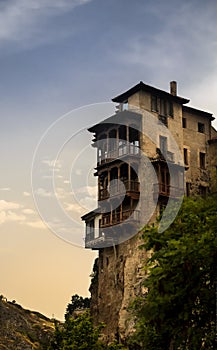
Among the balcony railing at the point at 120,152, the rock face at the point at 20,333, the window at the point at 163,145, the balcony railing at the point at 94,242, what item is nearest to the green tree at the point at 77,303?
the rock face at the point at 20,333

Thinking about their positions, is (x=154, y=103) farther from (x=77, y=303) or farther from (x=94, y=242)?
(x=77, y=303)

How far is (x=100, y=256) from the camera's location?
59562mm

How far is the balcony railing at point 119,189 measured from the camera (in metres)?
55.6

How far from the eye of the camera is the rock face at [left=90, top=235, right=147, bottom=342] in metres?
53.1

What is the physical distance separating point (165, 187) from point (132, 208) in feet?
12.4

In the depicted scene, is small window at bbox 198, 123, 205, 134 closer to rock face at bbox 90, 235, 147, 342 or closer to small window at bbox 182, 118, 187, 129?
small window at bbox 182, 118, 187, 129

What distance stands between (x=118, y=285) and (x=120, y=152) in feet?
43.1

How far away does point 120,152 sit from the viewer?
58.4 m

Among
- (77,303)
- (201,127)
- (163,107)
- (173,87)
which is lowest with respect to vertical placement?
(77,303)

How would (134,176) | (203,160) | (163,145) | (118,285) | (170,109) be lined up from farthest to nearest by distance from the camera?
(203,160)
(170,109)
(163,145)
(134,176)
(118,285)

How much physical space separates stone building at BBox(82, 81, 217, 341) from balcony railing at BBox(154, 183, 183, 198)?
0.04 m

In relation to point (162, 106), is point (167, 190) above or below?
below

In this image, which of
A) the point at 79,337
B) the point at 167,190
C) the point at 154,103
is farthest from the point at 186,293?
the point at 154,103

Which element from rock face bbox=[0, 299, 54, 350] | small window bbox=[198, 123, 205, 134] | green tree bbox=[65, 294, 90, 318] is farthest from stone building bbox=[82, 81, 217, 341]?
green tree bbox=[65, 294, 90, 318]
